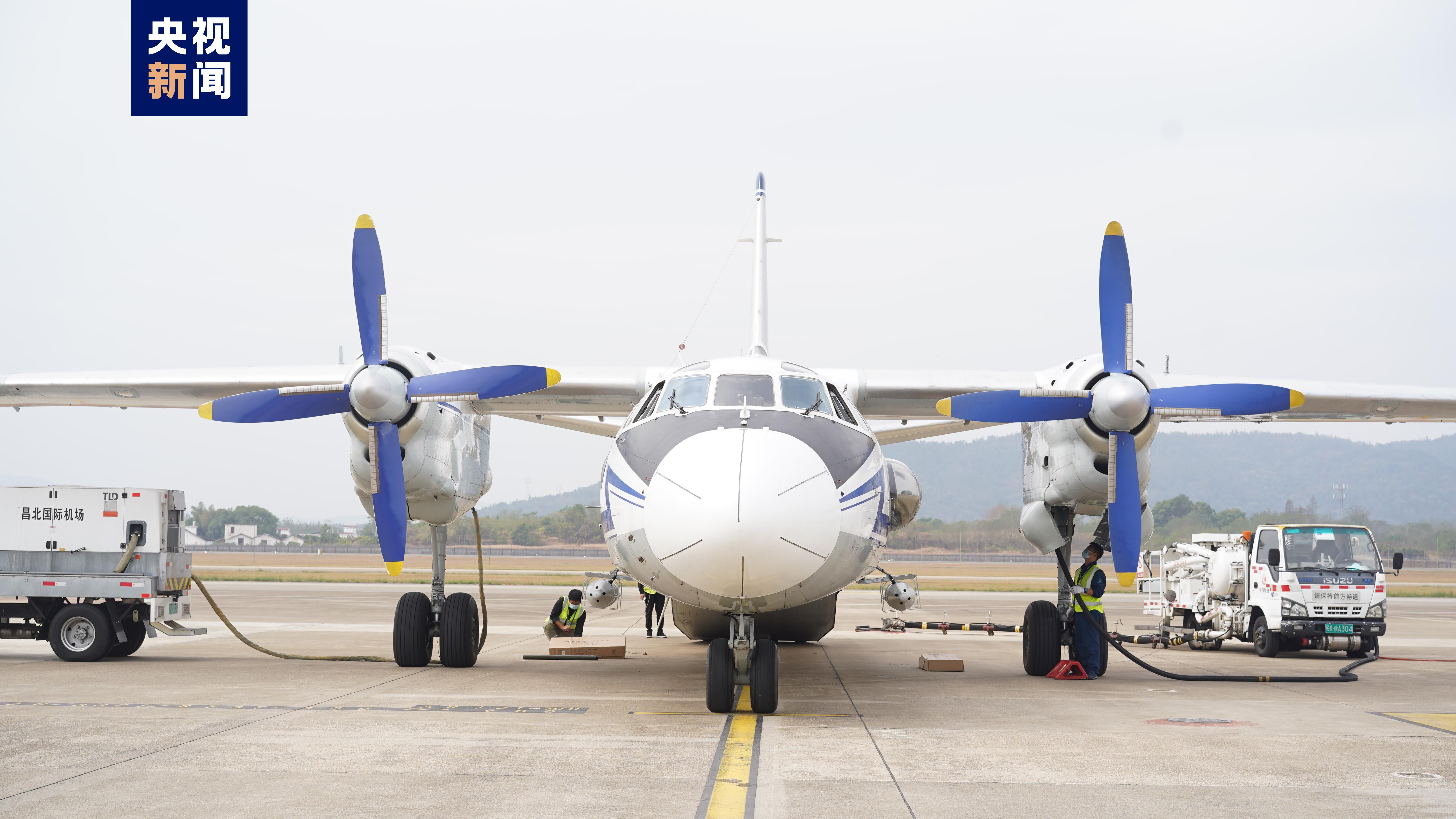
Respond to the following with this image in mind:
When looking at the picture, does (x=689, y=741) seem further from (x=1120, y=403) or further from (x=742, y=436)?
(x=1120, y=403)

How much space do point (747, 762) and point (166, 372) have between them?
33.8ft

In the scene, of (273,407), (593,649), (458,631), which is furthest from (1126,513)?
(273,407)

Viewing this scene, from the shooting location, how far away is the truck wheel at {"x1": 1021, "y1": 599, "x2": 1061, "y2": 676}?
13.0 meters

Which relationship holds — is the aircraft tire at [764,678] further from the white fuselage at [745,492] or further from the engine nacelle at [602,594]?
the engine nacelle at [602,594]

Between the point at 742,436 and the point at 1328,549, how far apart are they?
13.3m

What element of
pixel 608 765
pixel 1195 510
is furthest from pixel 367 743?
pixel 1195 510

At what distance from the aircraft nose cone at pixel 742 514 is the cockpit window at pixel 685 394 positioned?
99 cm

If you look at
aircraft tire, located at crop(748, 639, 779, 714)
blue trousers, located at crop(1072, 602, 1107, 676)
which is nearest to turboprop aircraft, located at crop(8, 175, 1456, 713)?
aircraft tire, located at crop(748, 639, 779, 714)

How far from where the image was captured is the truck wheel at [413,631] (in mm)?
12953

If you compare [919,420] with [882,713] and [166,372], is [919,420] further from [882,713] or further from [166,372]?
[166,372]

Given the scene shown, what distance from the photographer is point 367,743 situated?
7617 mm

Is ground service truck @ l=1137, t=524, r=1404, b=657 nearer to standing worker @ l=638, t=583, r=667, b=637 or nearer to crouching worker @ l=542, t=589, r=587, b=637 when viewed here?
→ standing worker @ l=638, t=583, r=667, b=637

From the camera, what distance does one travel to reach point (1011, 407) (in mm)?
11516

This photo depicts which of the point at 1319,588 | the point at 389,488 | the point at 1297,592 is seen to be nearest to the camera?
the point at 389,488
